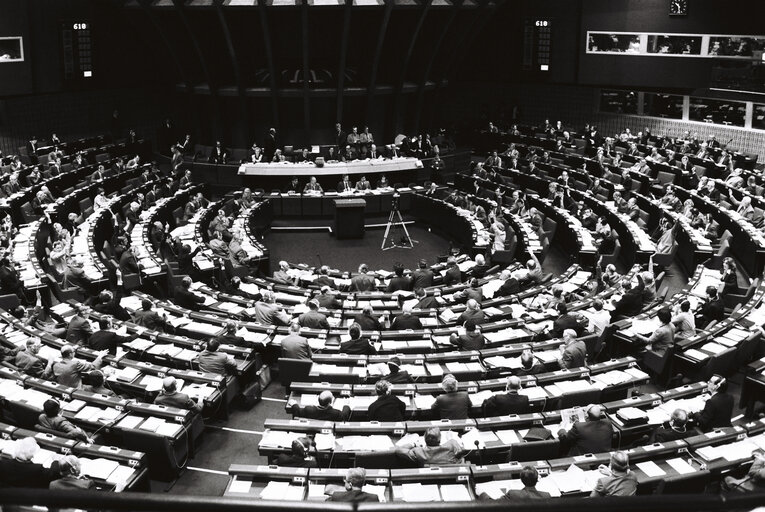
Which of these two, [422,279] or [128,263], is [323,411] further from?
[128,263]

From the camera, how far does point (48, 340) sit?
12773 mm

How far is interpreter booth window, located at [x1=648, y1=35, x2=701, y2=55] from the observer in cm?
3328

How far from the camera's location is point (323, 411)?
33.5 feet

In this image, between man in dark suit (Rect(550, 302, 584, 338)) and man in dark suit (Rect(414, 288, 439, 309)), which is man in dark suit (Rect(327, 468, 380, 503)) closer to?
man in dark suit (Rect(550, 302, 584, 338))

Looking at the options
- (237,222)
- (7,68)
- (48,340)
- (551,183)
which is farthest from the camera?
(7,68)

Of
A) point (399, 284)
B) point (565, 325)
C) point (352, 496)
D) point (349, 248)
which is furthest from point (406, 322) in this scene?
point (349, 248)

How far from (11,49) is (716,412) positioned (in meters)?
33.1

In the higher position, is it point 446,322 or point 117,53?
point 117,53

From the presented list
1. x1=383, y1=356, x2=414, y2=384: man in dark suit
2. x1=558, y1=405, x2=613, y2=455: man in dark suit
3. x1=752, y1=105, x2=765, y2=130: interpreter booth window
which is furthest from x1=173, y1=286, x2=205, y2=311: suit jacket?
x1=752, y1=105, x2=765, y2=130: interpreter booth window

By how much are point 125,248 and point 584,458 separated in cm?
1448

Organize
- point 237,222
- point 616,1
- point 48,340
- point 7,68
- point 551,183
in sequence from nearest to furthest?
point 48,340 → point 237,222 → point 551,183 → point 7,68 → point 616,1

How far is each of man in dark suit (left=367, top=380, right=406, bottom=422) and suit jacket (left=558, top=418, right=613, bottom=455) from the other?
2.38 m

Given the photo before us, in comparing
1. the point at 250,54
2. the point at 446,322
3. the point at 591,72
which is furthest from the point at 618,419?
the point at 591,72

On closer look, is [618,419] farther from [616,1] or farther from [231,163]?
[616,1]
